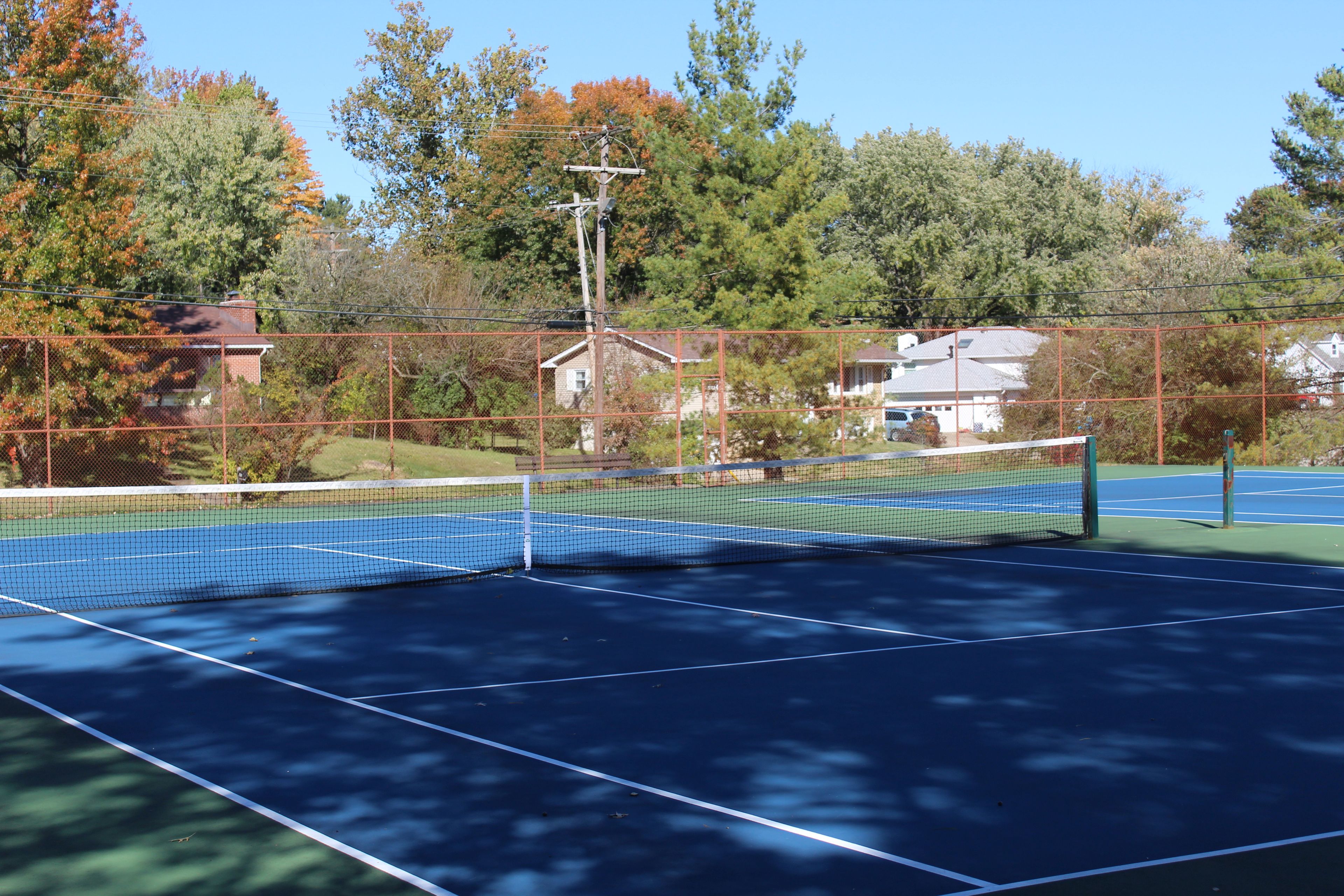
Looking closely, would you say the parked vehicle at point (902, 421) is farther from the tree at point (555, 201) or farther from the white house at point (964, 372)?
the tree at point (555, 201)

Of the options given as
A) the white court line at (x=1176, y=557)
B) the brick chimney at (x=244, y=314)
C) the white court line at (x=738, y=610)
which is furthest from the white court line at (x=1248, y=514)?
the brick chimney at (x=244, y=314)

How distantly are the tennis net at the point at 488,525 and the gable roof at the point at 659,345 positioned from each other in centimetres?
322

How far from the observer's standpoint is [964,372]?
60.4 metres

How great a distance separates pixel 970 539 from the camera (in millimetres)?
16281

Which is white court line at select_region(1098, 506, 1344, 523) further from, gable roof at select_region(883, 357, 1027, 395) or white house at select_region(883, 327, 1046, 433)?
gable roof at select_region(883, 357, 1027, 395)

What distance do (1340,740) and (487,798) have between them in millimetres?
4258

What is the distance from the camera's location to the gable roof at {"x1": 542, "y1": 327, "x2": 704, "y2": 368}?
28.8 metres

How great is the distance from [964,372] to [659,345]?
26612 mm

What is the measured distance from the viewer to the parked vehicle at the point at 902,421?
43.6 metres

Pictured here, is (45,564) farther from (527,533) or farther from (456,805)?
(456,805)

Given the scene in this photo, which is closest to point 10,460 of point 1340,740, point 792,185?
point 792,185

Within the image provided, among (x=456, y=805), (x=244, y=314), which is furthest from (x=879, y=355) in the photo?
(x=456, y=805)

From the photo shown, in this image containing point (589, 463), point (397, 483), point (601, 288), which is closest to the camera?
point (397, 483)

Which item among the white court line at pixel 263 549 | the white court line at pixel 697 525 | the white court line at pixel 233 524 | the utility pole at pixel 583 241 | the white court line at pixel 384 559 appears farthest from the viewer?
the utility pole at pixel 583 241
